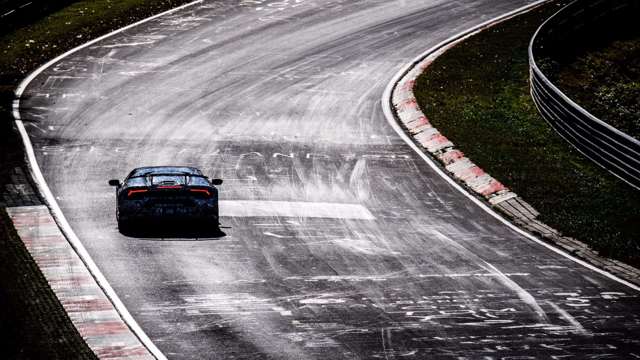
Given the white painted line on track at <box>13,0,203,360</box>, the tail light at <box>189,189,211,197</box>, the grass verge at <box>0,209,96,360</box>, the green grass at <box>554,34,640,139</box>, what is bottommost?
the green grass at <box>554,34,640,139</box>

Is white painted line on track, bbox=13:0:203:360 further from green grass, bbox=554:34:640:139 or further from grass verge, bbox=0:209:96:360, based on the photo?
green grass, bbox=554:34:640:139

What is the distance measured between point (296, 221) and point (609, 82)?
17.2 m

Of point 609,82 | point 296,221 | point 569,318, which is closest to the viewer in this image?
point 569,318

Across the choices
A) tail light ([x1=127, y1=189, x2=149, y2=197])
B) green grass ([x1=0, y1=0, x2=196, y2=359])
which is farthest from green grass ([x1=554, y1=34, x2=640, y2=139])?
green grass ([x1=0, y1=0, x2=196, y2=359])

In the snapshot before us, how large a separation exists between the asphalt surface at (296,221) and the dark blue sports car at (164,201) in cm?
44

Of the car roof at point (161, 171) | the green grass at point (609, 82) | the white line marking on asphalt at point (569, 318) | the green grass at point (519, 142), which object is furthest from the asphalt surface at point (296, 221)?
the green grass at point (609, 82)

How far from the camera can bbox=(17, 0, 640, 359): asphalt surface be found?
14.7 m

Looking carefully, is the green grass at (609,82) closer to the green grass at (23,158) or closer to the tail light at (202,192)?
the tail light at (202,192)

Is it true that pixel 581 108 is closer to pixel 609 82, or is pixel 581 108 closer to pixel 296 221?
pixel 609 82

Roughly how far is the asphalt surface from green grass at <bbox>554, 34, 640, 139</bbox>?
18.3ft

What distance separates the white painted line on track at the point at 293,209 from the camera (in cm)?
2081

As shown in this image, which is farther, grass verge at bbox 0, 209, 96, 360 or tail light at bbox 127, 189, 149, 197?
tail light at bbox 127, 189, 149, 197

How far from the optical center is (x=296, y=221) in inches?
802

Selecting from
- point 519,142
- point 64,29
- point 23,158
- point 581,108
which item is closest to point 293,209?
point 23,158
